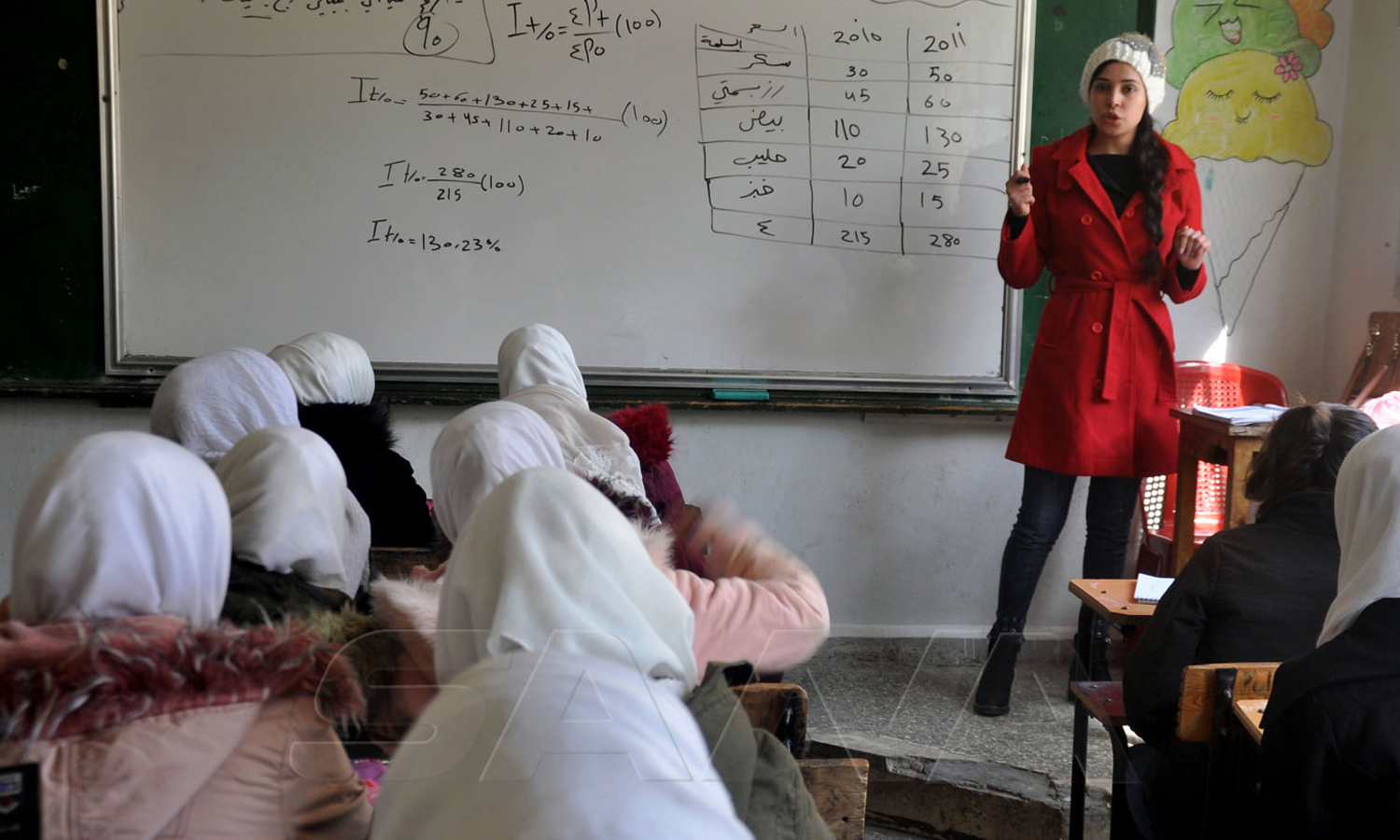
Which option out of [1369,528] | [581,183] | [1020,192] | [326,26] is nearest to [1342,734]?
[1369,528]

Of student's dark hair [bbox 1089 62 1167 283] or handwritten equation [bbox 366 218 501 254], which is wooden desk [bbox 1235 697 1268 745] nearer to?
student's dark hair [bbox 1089 62 1167 283]

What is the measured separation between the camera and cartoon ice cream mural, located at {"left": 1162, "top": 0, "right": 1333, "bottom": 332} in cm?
340

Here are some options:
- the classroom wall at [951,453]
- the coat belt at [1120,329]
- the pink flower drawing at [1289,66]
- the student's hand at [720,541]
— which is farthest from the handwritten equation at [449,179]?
the pink flower drawing at [1289,66]

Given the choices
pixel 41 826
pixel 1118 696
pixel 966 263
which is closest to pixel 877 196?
pixel 966 263

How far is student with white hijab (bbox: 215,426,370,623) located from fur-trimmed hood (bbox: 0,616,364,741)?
1.63ft

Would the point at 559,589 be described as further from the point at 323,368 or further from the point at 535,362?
the point at 323,368

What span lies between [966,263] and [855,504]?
2.69 ft

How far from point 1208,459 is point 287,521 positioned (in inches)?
91.6

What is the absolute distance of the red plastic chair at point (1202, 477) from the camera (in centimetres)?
322

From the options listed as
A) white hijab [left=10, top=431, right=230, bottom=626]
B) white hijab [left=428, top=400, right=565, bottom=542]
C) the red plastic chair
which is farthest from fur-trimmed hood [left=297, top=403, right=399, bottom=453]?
the red plastic chair

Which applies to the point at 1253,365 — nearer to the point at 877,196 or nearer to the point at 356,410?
the point at 877,196

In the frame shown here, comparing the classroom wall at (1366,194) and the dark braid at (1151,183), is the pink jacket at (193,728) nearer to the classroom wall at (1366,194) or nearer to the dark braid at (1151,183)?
the dark braid at (1151,183)

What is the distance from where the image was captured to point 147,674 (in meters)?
0.87

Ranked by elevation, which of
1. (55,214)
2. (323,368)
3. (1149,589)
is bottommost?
(1149,589)
